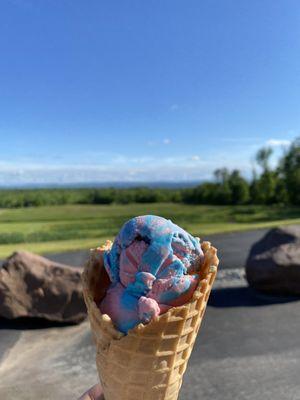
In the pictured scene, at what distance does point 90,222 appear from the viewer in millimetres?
15188

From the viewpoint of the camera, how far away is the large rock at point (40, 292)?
539 cm

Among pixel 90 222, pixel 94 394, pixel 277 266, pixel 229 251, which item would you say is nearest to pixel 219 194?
pixel 90 222

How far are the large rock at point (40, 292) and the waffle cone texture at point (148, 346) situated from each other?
135 inches

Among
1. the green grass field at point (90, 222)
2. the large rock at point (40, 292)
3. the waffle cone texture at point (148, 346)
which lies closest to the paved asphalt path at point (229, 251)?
the green grass field at point (90, 222)

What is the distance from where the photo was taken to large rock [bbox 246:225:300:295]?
6133mm

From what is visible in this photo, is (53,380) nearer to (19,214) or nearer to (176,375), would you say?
(176,375)

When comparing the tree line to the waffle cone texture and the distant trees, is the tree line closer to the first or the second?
the distant trees

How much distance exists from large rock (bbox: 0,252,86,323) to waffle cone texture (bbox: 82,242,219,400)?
3.43 metres

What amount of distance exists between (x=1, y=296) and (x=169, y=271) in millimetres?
4289

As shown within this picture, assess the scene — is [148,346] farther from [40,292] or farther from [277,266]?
[277,266]

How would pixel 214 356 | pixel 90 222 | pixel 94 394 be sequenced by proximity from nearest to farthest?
pixel 94 394 < pixel 214 356 < pixel 90 222

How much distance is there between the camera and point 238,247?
32.6 feet

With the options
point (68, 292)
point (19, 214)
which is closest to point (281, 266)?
point (68, 292)

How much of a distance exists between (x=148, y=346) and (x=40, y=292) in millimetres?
4001
